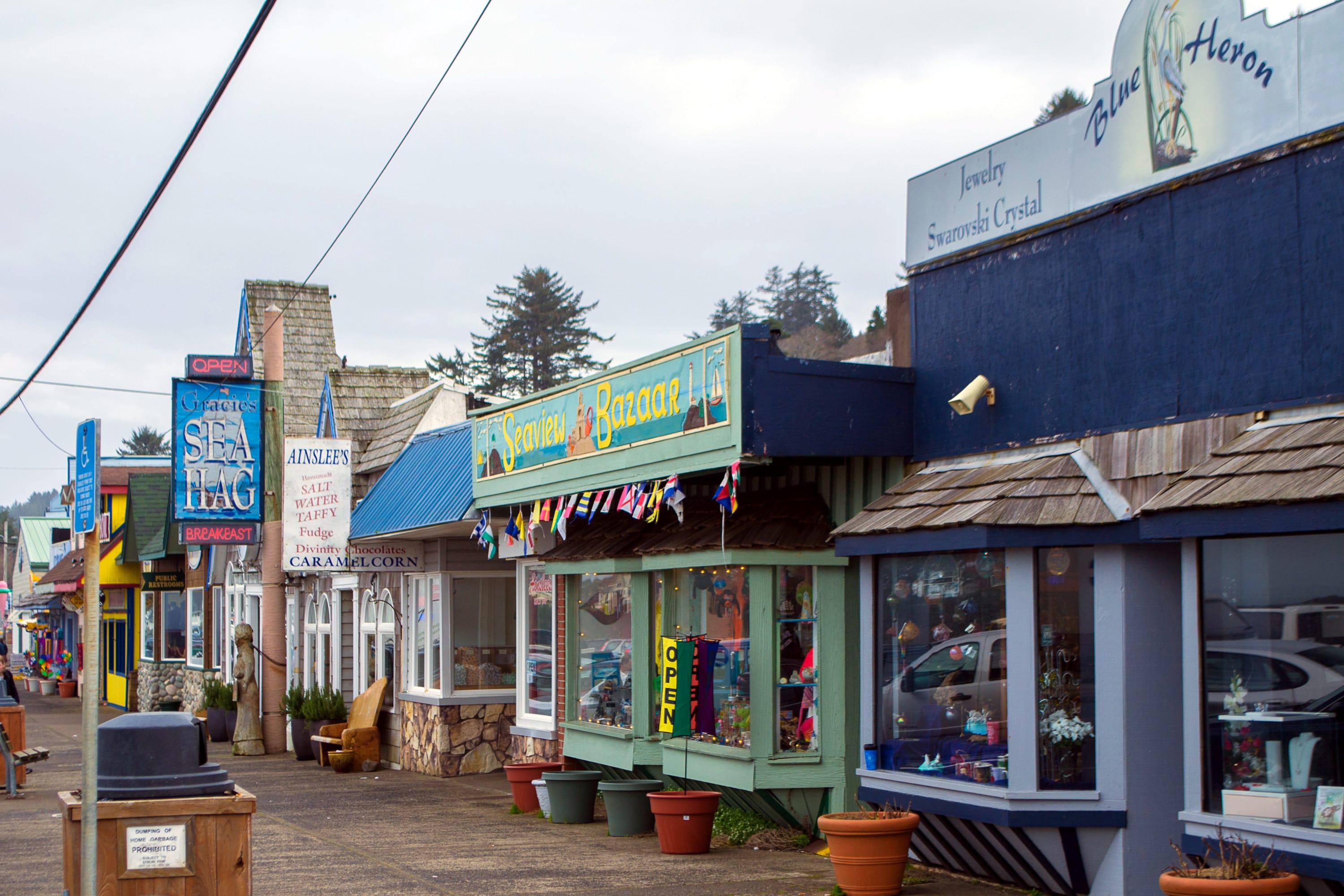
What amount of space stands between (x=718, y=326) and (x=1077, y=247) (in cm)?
7512

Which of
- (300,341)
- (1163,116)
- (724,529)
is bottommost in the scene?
(724,529)

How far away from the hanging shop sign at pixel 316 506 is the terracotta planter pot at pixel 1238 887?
14165 mm

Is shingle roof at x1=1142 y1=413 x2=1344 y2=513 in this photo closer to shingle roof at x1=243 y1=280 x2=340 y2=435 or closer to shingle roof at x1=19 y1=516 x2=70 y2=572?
shingle roof at x1=243 y1=280 x2=340 y2=435

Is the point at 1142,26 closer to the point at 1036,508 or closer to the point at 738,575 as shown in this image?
the point at 1036,508

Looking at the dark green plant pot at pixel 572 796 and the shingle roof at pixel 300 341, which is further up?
the shingle roof at pixel 300 341

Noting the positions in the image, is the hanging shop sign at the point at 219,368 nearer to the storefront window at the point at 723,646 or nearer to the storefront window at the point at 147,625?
the storefront window at the point at 723,646

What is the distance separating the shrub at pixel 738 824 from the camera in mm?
11750

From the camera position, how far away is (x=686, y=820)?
446 inches

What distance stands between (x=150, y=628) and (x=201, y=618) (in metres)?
4.23

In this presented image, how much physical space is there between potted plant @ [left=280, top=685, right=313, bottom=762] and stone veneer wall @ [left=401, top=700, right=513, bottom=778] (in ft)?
9.94

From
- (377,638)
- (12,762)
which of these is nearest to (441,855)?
(12,762)

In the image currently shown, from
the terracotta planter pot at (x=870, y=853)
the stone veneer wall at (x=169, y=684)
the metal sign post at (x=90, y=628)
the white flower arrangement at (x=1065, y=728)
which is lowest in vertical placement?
the stone veneer wall at (x=169, y=684)

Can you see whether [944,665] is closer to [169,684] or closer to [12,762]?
[12,762]

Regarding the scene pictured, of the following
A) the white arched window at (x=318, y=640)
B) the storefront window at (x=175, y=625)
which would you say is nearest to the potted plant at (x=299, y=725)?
the white arched window at (x=318, y=640)
